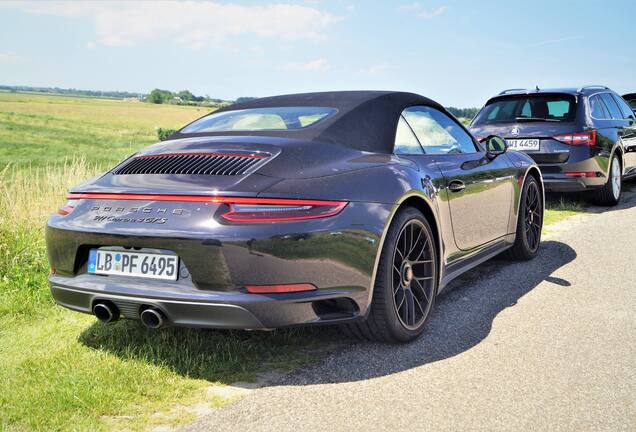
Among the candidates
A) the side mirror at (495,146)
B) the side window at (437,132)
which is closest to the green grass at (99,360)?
the side window at (437,132)

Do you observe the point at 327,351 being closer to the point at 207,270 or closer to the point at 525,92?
the point at 207,270

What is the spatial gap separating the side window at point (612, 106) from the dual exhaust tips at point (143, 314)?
9.01 m

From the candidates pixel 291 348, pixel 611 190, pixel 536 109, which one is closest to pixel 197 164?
pixel 291 348

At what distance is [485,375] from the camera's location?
3414 millimetres

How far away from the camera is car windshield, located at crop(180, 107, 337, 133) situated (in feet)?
13.1

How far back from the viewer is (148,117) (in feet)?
270

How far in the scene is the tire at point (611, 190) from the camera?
977 centimetres

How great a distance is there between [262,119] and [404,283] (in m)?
1.33

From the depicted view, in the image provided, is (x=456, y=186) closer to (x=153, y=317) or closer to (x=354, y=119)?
(x=354, y=119)

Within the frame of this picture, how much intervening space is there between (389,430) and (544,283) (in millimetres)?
2985

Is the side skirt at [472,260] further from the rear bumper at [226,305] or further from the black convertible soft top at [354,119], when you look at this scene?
the rear bumper at [226,305]

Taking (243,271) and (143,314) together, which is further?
(143,314)

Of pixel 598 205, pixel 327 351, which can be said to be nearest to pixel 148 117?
pixel 598 205

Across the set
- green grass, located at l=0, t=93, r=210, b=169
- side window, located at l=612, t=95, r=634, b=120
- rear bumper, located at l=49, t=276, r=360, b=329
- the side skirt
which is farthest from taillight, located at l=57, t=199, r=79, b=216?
green grass, located at l=0, t=93, r=210, b=169
